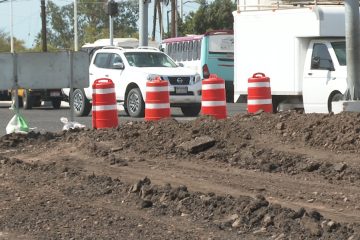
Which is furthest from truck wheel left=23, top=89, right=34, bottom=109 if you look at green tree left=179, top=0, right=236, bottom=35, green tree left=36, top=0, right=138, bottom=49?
green tree left=36, top=0, right=138, bottom=49

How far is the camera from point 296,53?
64.7 ft

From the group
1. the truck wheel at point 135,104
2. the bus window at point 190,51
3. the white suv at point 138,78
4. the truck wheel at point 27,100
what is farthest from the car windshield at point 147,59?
the bus window at point 190,51

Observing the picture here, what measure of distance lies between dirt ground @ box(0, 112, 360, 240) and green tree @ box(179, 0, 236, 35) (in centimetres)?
5158

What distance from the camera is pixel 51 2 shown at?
124 metres

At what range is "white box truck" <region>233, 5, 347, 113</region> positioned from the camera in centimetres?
1872

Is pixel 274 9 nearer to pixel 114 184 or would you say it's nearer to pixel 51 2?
pixel 114 184

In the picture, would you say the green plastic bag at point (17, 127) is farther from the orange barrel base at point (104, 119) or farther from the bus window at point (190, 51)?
the bus window at point (190, 51)

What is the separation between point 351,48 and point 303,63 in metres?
6.18

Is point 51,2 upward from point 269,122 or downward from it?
upward

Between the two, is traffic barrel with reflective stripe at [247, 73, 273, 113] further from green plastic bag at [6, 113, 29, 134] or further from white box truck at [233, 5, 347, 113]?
green plastic bag at [6, 113, 29, 134]

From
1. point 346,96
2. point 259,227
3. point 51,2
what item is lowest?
point 259,227

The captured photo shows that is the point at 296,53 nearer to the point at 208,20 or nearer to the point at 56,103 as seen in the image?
the point at 56,103

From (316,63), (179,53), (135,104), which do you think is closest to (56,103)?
(135,104)

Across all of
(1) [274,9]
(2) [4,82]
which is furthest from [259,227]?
(1) [274,9]
